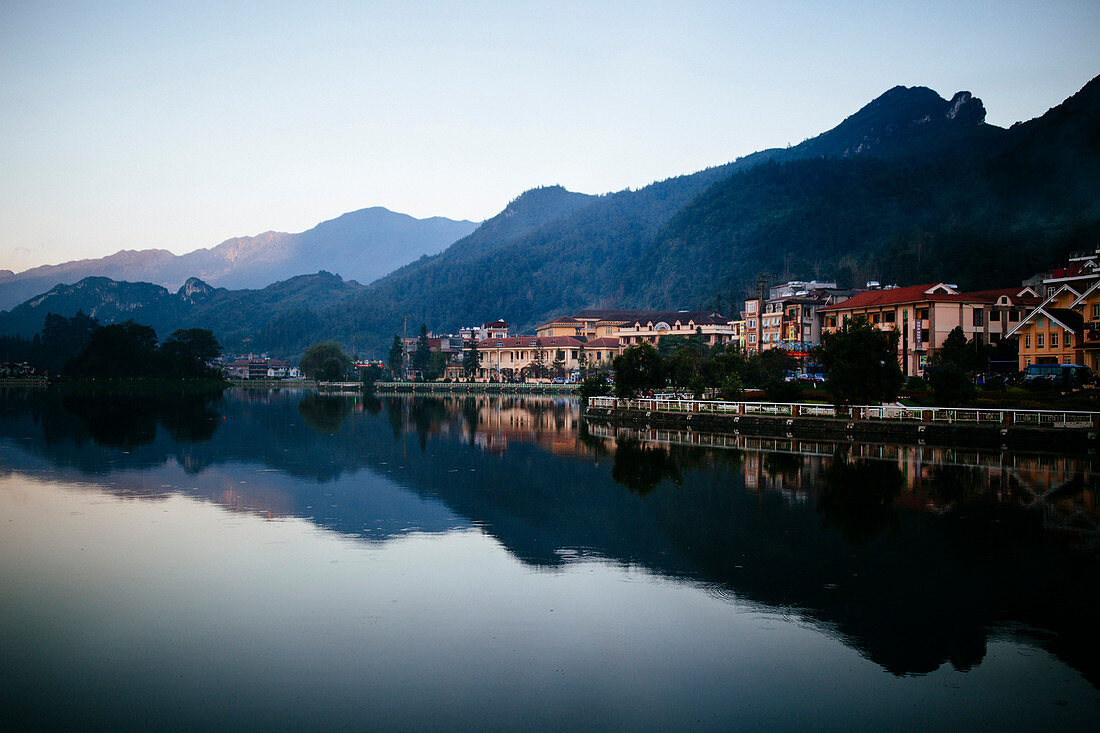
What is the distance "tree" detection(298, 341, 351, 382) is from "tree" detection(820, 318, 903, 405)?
4414 inches

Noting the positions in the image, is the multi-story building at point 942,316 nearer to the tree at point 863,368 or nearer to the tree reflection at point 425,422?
the tree at point 863,368

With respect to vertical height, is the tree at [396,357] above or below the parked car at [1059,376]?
above

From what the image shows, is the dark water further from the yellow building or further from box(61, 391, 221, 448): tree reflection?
the yellow building

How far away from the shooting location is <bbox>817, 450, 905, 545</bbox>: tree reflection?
15844 mm

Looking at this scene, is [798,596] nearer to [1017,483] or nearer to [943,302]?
[1017,483]

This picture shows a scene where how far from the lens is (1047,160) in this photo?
513 feet

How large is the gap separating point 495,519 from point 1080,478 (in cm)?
1656

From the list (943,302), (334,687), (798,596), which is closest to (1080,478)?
(798,596)

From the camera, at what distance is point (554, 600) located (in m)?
11.3

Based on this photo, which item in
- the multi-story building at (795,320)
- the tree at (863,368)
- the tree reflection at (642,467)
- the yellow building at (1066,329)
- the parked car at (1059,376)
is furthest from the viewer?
the multi-story building at (795,320)

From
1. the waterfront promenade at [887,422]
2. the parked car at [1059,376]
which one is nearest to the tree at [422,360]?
the waterfront promenade at [887,422]

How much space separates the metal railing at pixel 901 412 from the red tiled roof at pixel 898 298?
30931mm

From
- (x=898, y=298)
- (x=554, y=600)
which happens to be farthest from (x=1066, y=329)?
(x=554, y=600)

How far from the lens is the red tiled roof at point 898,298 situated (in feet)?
209
